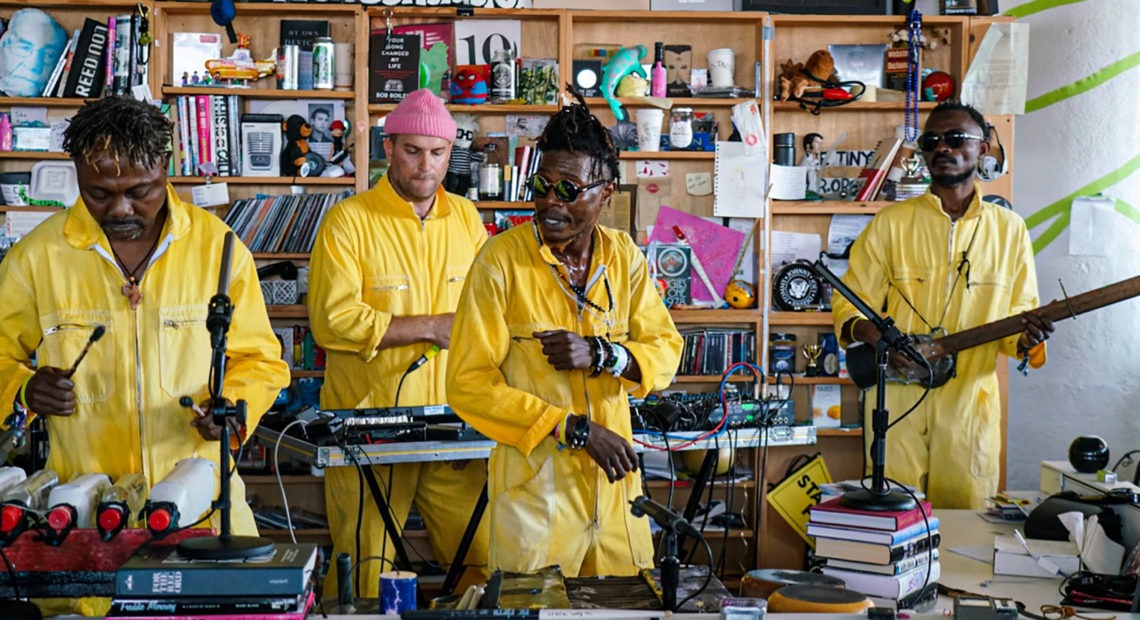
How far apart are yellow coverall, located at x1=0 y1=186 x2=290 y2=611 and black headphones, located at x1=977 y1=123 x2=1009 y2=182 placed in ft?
11.3

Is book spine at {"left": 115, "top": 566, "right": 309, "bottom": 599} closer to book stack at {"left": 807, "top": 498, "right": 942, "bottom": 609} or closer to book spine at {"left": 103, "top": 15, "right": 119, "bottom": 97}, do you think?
book stack at {"left": 807, "top": 498, "right": 942, "bottom": 609}

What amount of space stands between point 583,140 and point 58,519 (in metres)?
1.46

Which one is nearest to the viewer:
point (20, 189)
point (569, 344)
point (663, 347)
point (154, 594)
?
point (154, 594)

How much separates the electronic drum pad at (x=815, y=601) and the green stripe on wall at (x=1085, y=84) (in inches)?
159

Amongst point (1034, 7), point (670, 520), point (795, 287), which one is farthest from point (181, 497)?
point (1034, 7)

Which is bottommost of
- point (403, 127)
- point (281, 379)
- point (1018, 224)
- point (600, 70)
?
point (281, 379)

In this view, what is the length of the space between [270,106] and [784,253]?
2.52 meters

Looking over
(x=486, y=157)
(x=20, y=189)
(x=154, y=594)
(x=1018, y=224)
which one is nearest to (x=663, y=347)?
(x=154, y=594)

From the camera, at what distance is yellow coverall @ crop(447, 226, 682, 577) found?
296 centimetres

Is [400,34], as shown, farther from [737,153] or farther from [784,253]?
[784,253]

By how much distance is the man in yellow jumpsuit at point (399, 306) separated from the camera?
425 centimetres

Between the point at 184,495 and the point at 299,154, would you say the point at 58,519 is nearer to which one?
the point at 184,495

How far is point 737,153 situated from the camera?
587 cm

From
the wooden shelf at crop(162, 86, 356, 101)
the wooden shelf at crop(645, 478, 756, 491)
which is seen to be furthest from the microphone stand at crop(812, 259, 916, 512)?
the wooden shelf at crop(162, 86, 356, 101)
